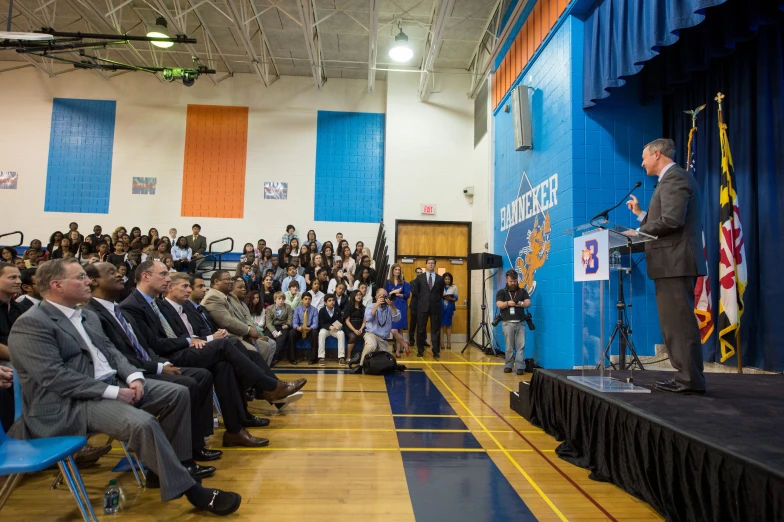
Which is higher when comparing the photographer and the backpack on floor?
the photographer

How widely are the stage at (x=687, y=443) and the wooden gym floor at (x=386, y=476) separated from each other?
0.12 m

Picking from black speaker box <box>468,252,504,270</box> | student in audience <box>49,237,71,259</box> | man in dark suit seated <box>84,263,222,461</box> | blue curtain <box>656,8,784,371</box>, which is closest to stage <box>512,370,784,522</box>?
blue curtain <box>656,8,784,371</box>

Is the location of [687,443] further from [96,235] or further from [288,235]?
[96,235]

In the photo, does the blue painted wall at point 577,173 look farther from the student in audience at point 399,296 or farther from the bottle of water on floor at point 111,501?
the bottle of water on floor at point 111,501

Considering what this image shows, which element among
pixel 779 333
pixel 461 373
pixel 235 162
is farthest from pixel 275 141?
pixel 779 333

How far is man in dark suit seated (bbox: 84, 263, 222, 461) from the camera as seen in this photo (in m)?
2.40

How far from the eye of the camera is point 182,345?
9.65 ft

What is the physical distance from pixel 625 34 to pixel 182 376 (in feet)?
16.0

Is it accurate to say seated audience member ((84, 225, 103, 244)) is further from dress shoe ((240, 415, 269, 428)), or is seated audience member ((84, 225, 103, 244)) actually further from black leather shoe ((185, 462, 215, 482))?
black leather shoe ((185, 462, 215, 482))

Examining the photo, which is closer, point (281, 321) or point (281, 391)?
point (281, 391)

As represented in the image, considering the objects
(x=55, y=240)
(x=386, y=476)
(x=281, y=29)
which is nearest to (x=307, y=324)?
(x=386, y=476)

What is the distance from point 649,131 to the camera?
5.25 meters

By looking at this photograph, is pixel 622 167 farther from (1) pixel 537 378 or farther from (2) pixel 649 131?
(1) pixel 537 378

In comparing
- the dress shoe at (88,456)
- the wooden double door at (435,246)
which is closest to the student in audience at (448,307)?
the wooden double door at (435,246)
